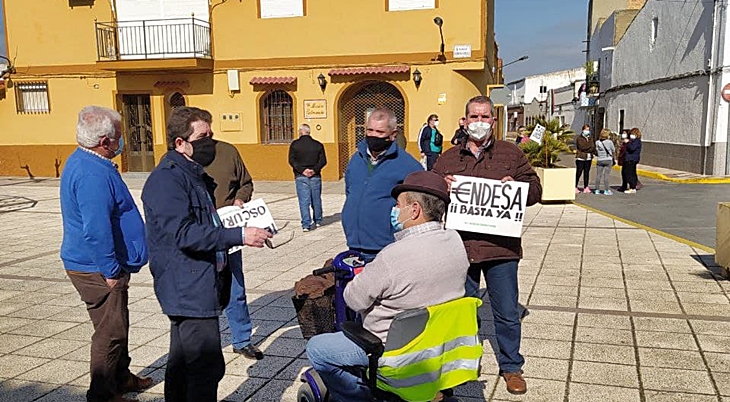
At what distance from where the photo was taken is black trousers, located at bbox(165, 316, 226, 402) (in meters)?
3.07

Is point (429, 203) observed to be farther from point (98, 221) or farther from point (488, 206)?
point (98, 221)

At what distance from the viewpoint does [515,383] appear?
397cm

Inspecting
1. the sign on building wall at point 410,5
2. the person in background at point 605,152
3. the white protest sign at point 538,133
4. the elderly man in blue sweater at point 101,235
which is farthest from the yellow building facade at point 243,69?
the elderly man in blue sweater at point 101,235

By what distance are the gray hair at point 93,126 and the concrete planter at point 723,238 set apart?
247 inches

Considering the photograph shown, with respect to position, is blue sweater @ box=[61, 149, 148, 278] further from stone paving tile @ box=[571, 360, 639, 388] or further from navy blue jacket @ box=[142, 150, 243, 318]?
stone paving tile @ box=[571, 360, 639, 388]

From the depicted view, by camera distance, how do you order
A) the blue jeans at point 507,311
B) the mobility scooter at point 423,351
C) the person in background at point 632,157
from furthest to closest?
the person in background at point 632,157
the blue jeans at point 507,311
the mobility scooter at point 423,351

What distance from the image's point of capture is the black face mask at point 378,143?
13.4 feet

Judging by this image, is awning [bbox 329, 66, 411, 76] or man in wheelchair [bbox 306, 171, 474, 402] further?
awning [bbox 329, 66, 411, 76]

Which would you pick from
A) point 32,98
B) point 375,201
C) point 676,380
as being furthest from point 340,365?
point 32,98

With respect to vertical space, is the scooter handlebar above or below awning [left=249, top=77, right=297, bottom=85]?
below

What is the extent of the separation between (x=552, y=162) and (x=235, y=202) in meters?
10.9

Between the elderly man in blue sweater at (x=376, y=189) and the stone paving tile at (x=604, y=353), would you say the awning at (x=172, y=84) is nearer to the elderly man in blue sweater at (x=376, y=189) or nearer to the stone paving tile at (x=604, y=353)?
the elderly man in blue sweater at (x=376, y=189)

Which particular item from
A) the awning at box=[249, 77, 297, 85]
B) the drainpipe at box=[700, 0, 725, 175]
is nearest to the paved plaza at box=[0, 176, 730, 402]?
the awning at box=[249, 77, 297, 85]

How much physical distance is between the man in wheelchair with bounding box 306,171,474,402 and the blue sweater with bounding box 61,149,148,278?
1.47 meters
